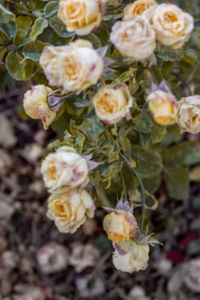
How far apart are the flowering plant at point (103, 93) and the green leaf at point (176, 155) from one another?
0.23 metres

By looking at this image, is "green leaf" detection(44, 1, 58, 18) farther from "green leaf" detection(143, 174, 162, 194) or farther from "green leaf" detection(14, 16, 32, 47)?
"green leaf" detection(143, 174, 162, 194)

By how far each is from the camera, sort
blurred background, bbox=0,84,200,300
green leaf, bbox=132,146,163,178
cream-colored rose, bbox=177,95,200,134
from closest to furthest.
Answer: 1. cream-colored rose, bbox=177,95,200,134
2. green leaf, bbox=132,146,163,178
3. blurred background, bbox=0,84,200,300

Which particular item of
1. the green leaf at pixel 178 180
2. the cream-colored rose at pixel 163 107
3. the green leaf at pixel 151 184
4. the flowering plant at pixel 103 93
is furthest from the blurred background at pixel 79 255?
the cream-colored rose at pixel 163 107

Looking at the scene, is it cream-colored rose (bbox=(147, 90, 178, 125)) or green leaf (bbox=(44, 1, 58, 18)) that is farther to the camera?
green leaf (bbox=(44, 1, 58, 18))

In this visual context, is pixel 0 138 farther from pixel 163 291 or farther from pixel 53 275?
pixel 163 291

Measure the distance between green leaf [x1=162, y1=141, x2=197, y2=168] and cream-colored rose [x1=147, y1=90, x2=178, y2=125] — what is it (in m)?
0.53

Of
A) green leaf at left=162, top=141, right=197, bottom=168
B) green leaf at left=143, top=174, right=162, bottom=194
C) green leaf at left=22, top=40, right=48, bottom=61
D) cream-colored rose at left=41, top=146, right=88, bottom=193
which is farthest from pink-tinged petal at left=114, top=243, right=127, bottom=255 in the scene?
green leaf at left=162, top=141, right=197, bottom=168

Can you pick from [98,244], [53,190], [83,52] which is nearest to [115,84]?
[83,52]

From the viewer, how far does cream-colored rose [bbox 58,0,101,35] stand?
0.56 m

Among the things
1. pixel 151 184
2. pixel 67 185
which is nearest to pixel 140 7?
pixel 67 185

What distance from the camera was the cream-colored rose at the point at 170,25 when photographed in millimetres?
548

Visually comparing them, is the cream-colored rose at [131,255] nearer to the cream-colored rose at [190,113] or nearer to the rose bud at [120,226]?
the rose bud at [120,226]

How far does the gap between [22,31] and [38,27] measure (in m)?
0.07

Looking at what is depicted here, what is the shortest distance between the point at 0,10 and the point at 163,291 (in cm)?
95
